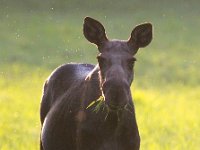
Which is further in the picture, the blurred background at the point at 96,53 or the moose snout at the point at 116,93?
the blurred background at the point at 96,53

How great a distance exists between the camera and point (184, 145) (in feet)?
51.9

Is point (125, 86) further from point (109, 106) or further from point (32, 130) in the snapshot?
point (32, 130)

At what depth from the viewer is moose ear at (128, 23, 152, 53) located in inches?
371

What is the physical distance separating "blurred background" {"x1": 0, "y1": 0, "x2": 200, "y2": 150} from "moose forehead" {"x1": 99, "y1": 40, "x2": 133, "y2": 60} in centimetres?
650

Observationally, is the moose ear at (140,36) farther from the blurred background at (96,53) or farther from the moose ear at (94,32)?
the blurred background at (96,53)

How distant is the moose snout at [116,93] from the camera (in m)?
8.27

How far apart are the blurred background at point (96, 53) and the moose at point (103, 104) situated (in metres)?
5.62

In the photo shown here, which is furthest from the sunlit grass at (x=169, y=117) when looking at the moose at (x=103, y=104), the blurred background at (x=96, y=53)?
the moose at (x=103, y=104)

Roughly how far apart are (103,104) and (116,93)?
0.82 metres

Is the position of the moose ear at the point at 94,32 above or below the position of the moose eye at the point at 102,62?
above

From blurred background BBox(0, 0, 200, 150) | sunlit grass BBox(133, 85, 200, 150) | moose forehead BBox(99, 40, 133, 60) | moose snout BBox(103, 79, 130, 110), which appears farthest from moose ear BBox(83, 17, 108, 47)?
sunlit grass BBox(133, 85, 200, 150)

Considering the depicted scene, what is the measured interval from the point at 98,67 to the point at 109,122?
26.3 inches

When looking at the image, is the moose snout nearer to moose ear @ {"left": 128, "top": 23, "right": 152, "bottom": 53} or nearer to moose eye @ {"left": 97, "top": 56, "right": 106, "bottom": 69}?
moose eye @ {"left": 97, "top": 56, "right": 106, "bottom": 69}

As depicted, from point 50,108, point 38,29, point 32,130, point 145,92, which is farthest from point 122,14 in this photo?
point 50,108
